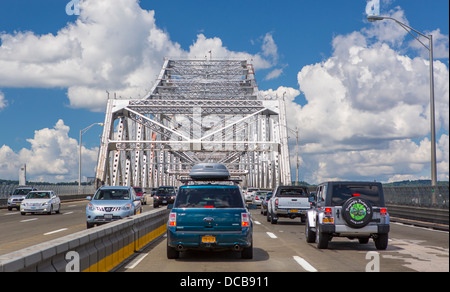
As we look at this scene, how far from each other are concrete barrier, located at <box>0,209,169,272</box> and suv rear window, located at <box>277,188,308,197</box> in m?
11.1

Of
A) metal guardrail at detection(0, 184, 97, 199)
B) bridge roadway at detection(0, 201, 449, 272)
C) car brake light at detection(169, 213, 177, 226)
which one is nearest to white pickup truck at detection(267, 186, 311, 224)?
bridge roadway at detection(0, 201, 449, 272)

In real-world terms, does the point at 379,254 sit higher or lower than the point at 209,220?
lower

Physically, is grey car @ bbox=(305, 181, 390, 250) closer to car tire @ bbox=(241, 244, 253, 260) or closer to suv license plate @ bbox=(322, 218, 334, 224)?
suv license plate @ bbox=(322, 218, 334, 224)

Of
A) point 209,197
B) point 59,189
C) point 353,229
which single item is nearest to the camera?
point 209,197

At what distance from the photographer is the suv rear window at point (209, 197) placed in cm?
1244

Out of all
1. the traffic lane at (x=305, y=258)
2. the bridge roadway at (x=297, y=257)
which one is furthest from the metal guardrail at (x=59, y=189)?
the traffic lane at (x=305, y=258)

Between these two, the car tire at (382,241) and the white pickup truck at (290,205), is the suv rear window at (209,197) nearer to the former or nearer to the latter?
the car tire at (382,241)

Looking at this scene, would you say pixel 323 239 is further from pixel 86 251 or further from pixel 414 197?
pixel 414 197

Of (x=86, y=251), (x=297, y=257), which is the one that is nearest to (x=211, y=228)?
(x=297, y=257)

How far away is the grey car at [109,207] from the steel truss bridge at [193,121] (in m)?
37.7

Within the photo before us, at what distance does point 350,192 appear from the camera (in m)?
14.5

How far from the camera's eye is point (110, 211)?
70.8 feet

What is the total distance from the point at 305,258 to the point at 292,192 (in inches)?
536
